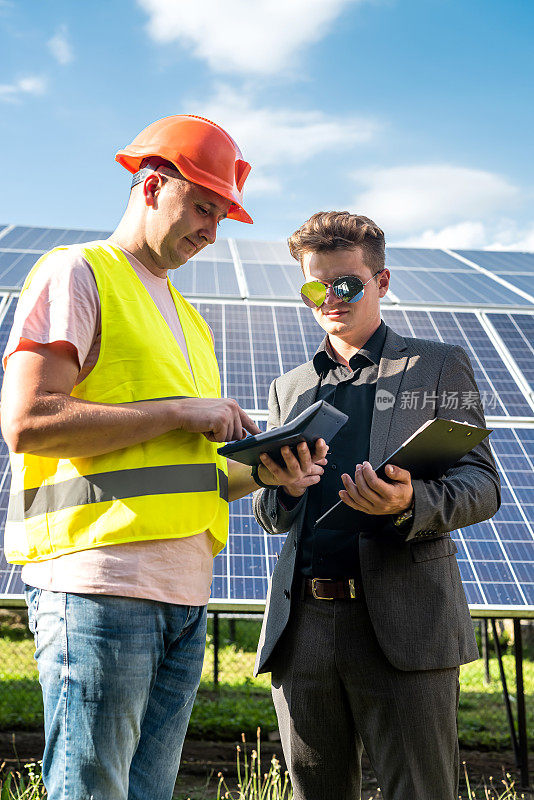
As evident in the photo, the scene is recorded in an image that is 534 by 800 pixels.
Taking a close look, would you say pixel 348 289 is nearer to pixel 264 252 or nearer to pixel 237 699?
pixel 237 699

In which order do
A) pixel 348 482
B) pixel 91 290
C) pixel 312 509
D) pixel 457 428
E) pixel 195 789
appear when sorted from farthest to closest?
1. pixel 195 789
2. pixel 312 509
3. pixel 348 482
4. pixel 457 428
5. pixel 91 290

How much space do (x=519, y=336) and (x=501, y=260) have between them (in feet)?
13.7

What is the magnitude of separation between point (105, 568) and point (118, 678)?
0.28 metres

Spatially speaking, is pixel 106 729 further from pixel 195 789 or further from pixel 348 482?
pixel 195 789

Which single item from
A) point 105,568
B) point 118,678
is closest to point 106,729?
point 118,678

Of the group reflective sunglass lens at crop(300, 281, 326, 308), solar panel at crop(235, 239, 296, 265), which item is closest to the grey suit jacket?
reflective sunglass lens at crop(300, 281, 326, 308)

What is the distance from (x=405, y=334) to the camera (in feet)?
21.2

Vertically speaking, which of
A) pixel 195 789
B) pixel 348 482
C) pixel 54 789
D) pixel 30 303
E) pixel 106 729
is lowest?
pixel 195 789

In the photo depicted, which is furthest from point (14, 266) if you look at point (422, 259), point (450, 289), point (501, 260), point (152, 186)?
point (501, 260)

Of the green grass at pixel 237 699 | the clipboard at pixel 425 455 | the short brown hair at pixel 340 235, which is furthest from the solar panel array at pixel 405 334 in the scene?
the green grass at pixel 237 699

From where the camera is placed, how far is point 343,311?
297cm

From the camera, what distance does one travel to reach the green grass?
7160mm

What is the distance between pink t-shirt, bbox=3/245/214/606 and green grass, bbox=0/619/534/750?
18.5 feet

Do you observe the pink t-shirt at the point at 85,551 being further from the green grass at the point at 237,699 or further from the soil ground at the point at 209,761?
the green grass at the point at 237,699
